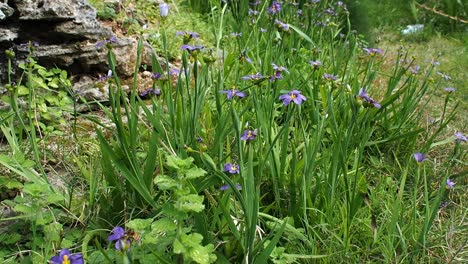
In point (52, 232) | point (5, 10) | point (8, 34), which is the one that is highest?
point (5, 10)

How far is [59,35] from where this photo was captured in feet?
7.15

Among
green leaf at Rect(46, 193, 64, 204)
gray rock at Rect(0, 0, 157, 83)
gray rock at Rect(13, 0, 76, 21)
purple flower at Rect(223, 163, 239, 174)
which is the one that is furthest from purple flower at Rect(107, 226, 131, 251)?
gray rock at Rect(13, 0, 76, 21)

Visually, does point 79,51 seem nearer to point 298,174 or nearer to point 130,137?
point 130,137

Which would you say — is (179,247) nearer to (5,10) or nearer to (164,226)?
(164,226)

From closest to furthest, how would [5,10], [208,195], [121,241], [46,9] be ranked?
1. [121,241]
2. [208,195]
3. [5,10]
4. [46,9]

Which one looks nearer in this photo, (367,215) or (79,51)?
(367,215)

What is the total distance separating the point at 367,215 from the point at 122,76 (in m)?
1.41

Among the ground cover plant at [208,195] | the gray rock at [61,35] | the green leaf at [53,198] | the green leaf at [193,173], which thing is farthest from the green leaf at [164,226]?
the gray rock at [61,35]

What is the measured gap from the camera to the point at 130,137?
1.37 m

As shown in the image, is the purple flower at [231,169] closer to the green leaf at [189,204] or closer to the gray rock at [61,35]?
the green leaf at [189,204]

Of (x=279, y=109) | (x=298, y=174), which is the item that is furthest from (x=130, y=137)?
(x=279, y=109)

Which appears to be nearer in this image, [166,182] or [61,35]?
[166,182]

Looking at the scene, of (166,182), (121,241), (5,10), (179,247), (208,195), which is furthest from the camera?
(5,10)

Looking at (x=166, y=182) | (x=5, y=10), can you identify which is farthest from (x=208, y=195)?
(x=5, y=10)
